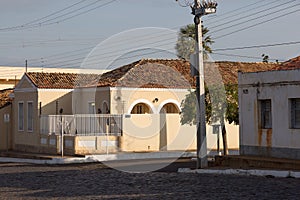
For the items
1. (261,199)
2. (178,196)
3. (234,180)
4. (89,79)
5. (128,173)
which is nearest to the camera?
(261,199)

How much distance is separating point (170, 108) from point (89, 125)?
613cm

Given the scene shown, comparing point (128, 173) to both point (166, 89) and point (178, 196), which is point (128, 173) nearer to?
point (178, 196)

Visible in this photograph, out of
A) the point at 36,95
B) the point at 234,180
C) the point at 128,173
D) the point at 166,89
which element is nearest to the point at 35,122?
the point at 36,95

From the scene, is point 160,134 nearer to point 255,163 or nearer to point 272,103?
point 272,103

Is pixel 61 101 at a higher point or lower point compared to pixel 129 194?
higher

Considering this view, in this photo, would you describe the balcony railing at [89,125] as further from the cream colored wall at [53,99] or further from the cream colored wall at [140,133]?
the cream colored wall at [53,99]

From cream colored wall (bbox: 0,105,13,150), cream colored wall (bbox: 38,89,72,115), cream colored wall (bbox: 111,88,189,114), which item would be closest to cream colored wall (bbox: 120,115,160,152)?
cream colored wall (bbox: 111,88,189,114)

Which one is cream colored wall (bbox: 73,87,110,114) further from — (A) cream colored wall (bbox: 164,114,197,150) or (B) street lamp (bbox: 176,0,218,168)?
(B) street lamp (bbox: 176,0,218,168)

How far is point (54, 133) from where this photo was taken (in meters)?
32.6

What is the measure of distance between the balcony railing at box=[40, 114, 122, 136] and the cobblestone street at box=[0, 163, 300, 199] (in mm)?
8847

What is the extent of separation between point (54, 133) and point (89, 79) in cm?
708

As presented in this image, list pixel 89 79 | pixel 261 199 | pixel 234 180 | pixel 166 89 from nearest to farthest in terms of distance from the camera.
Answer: pixel 261 199 → pixel 234 180 → pixel 166 89 → pixel 89 79

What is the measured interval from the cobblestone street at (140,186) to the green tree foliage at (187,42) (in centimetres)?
2285

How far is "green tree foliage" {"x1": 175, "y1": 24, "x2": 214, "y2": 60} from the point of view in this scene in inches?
1729
